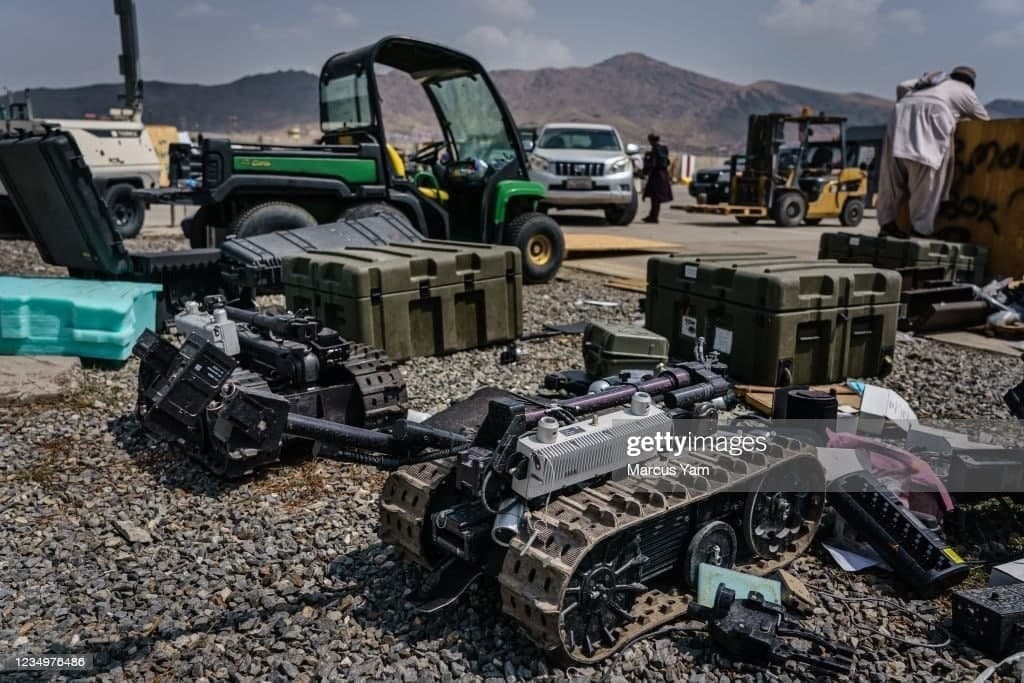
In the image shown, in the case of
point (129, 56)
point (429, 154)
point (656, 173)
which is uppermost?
point (129, 56)

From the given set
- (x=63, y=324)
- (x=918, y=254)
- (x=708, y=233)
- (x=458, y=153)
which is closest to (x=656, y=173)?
(x=708, y=233)

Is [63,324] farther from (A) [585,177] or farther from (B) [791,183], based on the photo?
(B) [791,183]

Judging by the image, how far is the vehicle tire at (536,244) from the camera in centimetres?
970

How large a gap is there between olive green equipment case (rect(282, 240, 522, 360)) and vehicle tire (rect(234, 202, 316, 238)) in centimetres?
172

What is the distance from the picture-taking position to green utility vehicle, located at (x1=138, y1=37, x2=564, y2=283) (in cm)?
865

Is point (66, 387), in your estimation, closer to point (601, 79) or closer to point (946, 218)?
point (946, 218)

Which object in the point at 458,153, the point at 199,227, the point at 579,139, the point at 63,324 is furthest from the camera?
the point at 579,139

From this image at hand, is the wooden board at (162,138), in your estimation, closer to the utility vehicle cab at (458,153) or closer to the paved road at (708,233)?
the paved road at (708,233)

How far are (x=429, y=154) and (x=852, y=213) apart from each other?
1311cm

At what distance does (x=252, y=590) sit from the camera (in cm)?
338

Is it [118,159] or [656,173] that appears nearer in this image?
[118,159]

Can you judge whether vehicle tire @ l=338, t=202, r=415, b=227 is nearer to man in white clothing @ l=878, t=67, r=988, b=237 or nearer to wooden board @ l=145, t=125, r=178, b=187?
man in white clothing @ l=878, t=67, r=988, b=237

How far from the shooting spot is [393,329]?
644 centimetres
